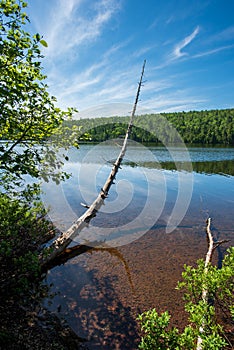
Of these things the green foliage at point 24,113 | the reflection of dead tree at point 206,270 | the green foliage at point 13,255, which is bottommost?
the reflection of dead tree at point 206,270

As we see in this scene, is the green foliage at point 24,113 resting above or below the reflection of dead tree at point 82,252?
above

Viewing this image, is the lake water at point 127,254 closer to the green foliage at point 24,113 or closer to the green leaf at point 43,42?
the green foliage at point 24,113

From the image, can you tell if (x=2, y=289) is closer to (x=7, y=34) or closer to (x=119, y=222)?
(x=7, y=34)

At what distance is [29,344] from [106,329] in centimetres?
211

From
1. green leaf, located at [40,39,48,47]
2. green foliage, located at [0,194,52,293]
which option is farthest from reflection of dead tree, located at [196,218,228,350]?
green leaf, located at [40,39,48,47]

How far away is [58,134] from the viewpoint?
20.6 ft

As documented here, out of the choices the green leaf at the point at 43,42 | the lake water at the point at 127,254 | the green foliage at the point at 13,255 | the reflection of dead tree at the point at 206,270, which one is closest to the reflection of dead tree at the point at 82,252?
the lake water at the point at 127,254

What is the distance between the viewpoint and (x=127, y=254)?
408 inches

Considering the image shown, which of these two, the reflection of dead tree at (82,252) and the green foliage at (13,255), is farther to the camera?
the reflection of dead tree at (82,252)

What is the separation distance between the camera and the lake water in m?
6.52

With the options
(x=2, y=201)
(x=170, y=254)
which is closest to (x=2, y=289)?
(x=2, y=201)

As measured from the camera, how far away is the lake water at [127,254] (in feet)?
21.4

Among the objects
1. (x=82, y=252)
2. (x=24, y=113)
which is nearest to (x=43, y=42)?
(x=24, y=113)

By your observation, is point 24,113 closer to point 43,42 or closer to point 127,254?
point 43,42
